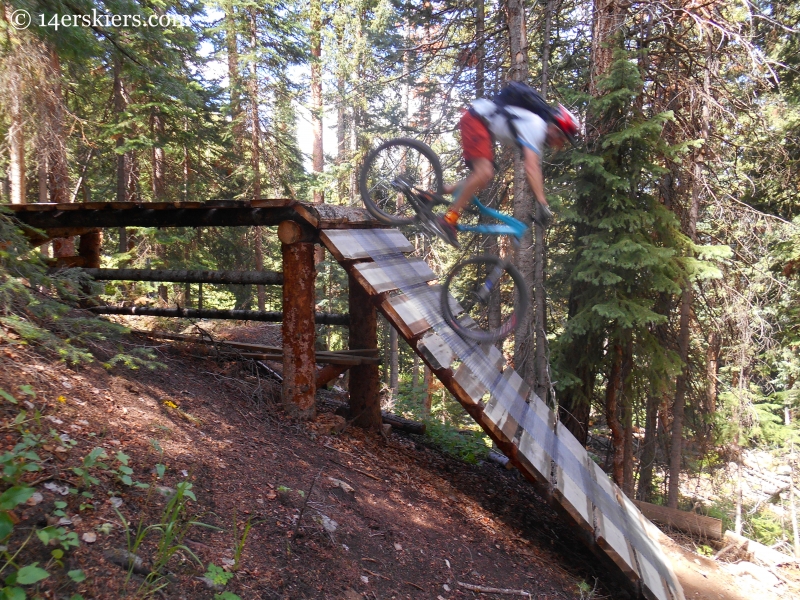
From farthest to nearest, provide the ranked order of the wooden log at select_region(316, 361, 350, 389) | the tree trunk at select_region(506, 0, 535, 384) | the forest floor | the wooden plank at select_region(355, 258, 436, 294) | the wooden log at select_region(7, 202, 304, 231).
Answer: the tree trunk at select_region(506, 0, 535, 384) < the wooden log at select_region(316, 361, 350, 389) < the wooden log at select_region(7, 202, 304, 231) < the wooden plank at select_region(355, 258, 436, 294) < the forest floor

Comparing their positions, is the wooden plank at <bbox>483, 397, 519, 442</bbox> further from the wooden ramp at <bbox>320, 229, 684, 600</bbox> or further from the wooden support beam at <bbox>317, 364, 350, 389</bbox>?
the wooden support beam at <bbox>317, 364, 350, 389</bbox>

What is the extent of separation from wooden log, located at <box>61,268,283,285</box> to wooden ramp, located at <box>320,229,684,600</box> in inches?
42.7

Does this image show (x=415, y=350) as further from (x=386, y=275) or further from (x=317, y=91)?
(x=317, y=91)

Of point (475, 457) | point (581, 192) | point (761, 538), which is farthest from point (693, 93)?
point (761, 538)

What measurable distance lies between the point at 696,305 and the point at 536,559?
739 centimetres

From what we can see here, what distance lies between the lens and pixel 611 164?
784 cm

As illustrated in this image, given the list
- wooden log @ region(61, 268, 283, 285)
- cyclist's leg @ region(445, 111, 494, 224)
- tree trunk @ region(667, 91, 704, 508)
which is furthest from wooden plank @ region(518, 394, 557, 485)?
tree trunk @ region(667, 91, 704, 508)

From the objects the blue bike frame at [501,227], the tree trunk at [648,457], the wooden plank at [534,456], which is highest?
the blue bike frame at [501,227]

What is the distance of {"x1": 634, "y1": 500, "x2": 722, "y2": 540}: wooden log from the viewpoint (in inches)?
318

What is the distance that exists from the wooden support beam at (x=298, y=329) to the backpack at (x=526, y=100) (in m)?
2.39

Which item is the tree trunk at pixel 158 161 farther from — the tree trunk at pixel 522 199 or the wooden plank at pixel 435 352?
the wooden plank at pixel 435 352

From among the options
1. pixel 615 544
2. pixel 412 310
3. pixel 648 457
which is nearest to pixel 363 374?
pixel 412 310

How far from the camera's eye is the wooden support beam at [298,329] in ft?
16.7

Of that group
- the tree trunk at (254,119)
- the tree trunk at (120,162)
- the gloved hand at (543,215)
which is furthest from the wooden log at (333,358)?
the tree trunk at (254,119)
